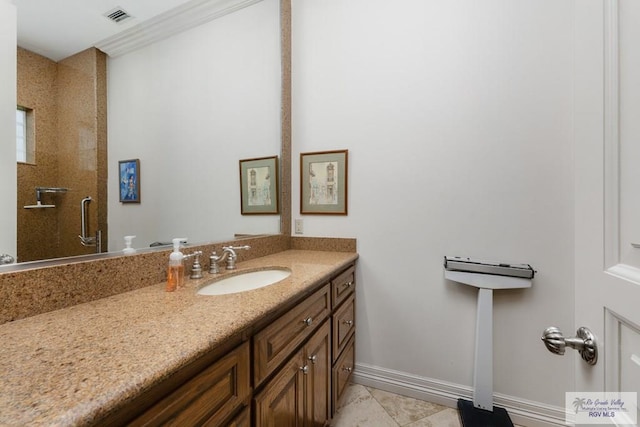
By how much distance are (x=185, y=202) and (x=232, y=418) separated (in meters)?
0.98

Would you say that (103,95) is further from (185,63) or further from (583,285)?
(583,285)

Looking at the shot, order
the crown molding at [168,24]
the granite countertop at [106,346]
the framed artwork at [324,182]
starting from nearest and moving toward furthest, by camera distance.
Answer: the granite countertop at [106,346], the crown molding at [168,24], the framed artwork at [324,182]

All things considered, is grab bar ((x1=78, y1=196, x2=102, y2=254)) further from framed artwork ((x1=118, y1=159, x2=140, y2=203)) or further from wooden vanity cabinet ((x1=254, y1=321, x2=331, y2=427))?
wooden vanity cabinet ((x1=254, y1=321, x2=331, y2=427))

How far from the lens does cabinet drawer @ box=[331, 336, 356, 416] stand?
4.35ft

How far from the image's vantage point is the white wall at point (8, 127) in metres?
0.69

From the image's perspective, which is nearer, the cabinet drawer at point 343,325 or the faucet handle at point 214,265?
the faucet handle at point 214,265

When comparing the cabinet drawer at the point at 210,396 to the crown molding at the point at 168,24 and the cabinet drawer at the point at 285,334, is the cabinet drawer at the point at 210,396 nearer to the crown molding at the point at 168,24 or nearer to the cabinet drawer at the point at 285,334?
the cabinet drawer at the point at 285,334

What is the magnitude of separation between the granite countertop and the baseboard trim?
3.94ft

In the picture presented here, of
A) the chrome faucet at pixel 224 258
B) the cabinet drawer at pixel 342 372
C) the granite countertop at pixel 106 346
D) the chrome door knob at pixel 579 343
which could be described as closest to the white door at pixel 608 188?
the chrome door knob at pixel 579 343

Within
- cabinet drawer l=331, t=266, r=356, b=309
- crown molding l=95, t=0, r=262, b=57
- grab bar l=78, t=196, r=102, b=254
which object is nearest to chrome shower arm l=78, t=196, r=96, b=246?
grab bar l=78, t=196, r=102, b=254

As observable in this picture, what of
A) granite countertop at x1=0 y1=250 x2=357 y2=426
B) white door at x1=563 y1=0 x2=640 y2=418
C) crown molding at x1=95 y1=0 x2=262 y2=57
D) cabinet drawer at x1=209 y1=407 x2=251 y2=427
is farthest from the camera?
crown molding at x1=95 y1=0 x2=262 y2=57

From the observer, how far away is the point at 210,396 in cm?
58

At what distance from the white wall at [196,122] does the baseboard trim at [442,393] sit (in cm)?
123

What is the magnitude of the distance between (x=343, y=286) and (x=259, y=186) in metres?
0.83
